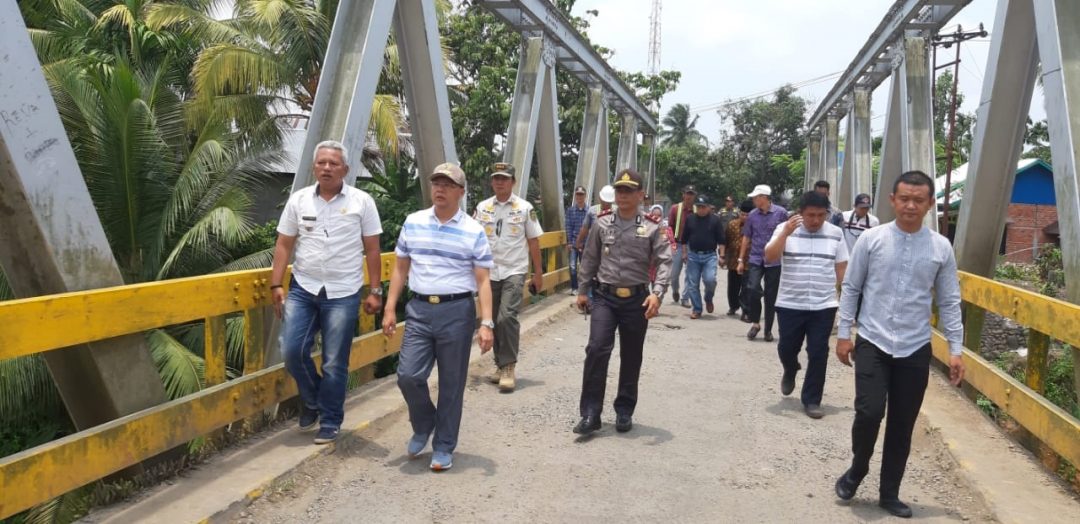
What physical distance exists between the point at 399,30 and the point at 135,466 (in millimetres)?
4964

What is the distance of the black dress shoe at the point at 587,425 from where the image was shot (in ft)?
17.2

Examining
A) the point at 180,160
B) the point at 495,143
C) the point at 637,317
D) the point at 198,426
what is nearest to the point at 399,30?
the point at 637,317

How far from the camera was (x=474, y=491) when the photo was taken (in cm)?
423

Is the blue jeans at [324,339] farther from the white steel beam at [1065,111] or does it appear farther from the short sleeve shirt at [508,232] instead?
the white steel beam at [1065,111]

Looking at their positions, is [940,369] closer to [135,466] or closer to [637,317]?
[637,317]

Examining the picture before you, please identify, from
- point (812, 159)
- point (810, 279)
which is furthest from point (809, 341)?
point (812, 159)

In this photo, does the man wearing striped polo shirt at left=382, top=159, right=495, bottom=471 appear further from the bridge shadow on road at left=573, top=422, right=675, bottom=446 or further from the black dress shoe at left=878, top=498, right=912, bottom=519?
the black dress shoe at left=878, top=498, right=912, bottom=519

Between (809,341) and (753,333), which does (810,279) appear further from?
(753,333)

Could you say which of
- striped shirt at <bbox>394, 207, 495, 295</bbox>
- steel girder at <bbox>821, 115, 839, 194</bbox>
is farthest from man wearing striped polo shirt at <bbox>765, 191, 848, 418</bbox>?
steel girder at <bbox>821, 115, 839, 194</bbox>

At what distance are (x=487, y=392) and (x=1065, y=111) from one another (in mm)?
4212

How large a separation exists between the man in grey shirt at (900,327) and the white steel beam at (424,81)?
472 centimetres

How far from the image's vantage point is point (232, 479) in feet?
13.4

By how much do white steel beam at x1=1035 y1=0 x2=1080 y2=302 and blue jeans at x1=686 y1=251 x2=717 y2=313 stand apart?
583 centimetres

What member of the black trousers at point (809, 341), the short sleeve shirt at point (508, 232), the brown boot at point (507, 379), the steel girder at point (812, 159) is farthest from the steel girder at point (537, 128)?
the steel girder at point (812, 159)
